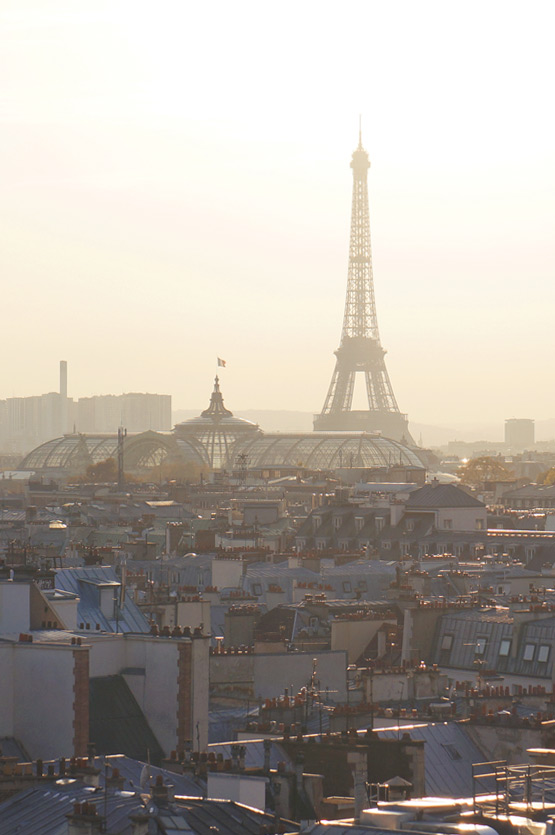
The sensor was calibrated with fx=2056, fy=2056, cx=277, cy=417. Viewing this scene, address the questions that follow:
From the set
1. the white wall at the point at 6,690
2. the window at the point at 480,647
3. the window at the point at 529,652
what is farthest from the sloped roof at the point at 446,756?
the window at the point at 480,647

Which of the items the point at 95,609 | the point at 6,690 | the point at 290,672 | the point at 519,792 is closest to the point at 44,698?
the point at 6,690

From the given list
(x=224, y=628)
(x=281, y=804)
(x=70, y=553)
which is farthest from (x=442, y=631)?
(x=70, y=553)

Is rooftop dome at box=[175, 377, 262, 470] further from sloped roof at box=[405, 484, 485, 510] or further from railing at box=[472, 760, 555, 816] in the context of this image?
railing at box=[472, 760, 555, 816]

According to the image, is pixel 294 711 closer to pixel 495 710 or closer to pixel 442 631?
pixel 495 710

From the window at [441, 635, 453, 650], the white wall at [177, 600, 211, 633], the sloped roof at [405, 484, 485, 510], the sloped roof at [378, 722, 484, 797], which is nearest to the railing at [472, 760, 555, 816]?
the sloped roof at [378, 722, 484, 797]

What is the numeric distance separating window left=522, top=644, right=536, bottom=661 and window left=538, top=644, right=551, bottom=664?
122 millimetres

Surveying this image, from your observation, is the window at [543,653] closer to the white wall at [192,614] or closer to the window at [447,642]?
the window at [447,642]

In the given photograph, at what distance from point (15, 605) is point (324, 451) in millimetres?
163779

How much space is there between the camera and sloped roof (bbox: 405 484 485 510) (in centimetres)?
6881

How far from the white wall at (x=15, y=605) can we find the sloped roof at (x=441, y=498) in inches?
1824

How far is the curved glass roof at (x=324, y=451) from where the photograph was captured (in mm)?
176625

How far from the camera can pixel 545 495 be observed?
101 m

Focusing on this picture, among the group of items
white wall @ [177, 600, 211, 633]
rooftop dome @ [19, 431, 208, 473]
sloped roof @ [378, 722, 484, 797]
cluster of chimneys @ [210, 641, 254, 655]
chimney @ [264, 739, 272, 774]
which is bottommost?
sloped roof @ [378, 722, 484, 797]

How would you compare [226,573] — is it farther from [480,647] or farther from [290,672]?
[290,672]
